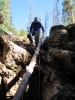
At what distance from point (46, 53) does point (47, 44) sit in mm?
1268

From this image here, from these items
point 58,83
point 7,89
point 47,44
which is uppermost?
A: point 47,44

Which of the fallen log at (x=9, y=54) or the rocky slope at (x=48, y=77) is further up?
the fallen log at (x=9, y=54)

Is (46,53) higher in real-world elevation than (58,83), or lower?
higher

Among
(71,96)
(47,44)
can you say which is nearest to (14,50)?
(47,44)

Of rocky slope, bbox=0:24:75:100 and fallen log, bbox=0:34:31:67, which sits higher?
fallen log, bbox=0:34:31:67

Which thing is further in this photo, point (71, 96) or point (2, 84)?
point (2, 84)

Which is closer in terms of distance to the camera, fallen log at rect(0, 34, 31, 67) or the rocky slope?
the rocky slope

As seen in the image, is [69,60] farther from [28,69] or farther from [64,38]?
[64,38]

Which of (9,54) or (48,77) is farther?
(9,54)

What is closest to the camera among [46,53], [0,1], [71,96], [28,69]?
[71,96]

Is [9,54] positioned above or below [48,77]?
above

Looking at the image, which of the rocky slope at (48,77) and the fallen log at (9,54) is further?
the fallen log at (9,54)

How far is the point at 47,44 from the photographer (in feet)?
43.0

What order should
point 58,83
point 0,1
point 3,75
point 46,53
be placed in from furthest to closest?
point 0,1
point 46,53
point 3,75
point 58,83
